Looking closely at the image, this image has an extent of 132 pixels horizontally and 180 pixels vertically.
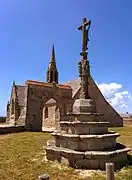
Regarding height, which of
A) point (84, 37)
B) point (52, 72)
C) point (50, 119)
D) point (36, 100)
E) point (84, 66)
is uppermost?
point (52, 72)

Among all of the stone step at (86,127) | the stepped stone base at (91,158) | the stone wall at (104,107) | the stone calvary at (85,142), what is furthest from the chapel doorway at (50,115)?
the stepped stone base at (91,158)

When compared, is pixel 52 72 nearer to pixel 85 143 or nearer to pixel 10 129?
pixel 10 129

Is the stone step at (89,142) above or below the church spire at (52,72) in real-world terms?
below

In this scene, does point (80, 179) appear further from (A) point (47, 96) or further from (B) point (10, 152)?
(A) point (47, 96)

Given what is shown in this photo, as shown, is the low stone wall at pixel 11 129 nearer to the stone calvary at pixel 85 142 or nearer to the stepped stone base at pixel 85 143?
the stone calvary at pixel 85 142

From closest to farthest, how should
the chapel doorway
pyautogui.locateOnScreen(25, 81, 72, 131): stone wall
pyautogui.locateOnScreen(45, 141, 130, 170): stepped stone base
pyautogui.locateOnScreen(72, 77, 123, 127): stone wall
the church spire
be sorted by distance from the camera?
pyautogui.locateOnScreen(45, 141, 130, 170): stepped stone base
pyautogui.locateOnScreen(25, 81, 72, 131): stone wall
pyautogui.locateOnScreen(72, 77, 123, 127): stone wall
the chapel doorway
the church spire

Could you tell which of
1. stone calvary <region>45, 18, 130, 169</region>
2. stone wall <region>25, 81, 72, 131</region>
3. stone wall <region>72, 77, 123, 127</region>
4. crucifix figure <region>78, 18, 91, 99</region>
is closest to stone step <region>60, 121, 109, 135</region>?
stone calvary <region>45, 18, 130, 169</region>

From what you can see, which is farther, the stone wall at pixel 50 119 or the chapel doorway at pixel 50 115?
the stone wall at pixel 50 119

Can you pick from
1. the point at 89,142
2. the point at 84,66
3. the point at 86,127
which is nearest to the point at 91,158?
the point at 89,142

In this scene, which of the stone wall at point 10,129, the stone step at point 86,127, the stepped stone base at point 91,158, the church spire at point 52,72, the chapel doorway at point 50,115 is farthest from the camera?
the church spire at point 52,72

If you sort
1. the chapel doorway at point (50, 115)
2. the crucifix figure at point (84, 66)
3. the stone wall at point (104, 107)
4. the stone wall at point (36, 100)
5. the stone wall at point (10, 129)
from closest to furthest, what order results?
the crucifix figure at point (84, 66), the stone wall at point (10, 129), the stone wall at point (36, 100), the stone wall at point (104, 107), the chapel doorway at point (50, 115)

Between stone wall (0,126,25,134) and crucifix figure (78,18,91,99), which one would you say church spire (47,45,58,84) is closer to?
stone wall (0,126,25,134)

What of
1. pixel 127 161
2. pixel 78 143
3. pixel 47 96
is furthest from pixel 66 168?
pixel 47 96

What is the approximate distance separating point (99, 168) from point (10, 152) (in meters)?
5.04
